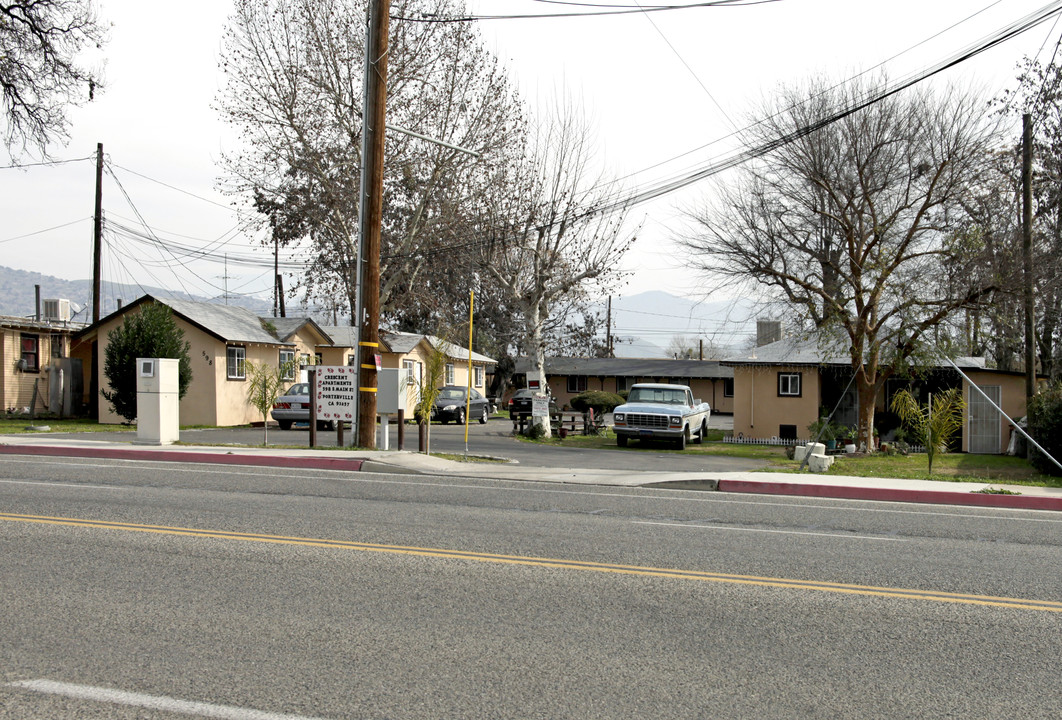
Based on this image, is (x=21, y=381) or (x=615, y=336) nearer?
(x=21, y=381)

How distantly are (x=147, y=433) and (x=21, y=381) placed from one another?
68.7ft

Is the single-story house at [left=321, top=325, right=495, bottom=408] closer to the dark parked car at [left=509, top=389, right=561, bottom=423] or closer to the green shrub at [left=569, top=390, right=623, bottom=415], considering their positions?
the dark parked car at [left=509, top=389, right=561, bottom=423]

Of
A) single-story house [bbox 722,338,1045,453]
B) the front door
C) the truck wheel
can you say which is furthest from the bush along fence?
the front door

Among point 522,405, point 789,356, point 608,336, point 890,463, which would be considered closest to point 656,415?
point 890,463

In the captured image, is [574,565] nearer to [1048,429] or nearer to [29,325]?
[1048,429]

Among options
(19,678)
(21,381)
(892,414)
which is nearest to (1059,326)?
(892,414)

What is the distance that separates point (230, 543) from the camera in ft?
26.6

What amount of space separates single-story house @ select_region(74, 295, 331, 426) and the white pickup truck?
13284 millimetres

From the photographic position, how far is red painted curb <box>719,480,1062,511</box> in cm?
1300

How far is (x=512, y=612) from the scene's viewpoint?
605cm

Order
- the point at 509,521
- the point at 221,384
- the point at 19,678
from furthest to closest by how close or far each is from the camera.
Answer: the point at 221,384 → the point at 509,521 → the point at 19,678

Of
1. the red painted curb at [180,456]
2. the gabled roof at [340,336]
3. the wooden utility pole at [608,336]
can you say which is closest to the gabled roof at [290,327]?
the gabled roof at [340,336]

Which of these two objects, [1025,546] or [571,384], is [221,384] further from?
[571,384]

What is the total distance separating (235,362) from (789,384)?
67.5 feet
